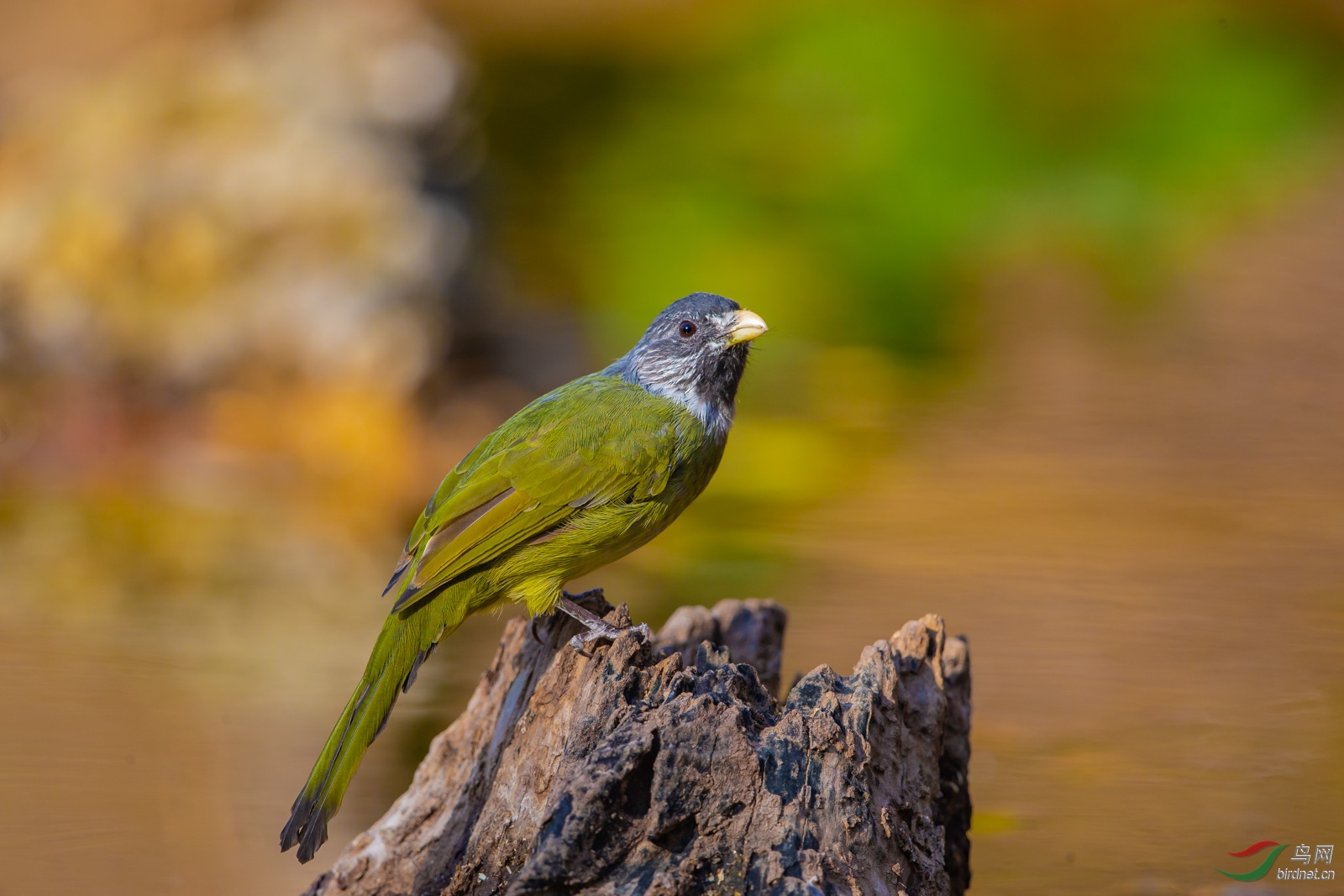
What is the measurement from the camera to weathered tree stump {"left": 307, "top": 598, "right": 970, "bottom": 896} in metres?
2.47

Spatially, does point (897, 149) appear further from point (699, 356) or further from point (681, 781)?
point (681, 781)

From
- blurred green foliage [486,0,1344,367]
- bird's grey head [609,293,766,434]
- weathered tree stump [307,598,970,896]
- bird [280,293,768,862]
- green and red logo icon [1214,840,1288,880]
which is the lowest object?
weathered tree stump [307,598,970,896]

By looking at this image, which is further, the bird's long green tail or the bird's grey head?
the bird's grey head

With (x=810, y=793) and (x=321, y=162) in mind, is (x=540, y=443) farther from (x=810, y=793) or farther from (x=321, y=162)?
(x=321, y=162)

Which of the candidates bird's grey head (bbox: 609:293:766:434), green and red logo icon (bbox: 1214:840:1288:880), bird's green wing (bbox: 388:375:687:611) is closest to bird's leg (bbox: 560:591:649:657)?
bird's green wing (bbox: 388:375:687:611)

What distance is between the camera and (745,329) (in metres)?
3.78

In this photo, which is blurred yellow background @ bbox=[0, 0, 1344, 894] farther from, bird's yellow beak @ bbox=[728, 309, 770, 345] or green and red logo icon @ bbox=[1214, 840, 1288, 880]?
bird's yellow beak @ bbox=[728, 309, 770, 345]

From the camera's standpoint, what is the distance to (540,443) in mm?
3473

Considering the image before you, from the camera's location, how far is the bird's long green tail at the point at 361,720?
118 inches

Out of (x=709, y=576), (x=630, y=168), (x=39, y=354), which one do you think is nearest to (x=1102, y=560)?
(x=709, y=576)

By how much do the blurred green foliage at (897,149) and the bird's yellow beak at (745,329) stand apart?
6.16 metres

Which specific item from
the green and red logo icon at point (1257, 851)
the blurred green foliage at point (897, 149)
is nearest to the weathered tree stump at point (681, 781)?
the green and red logo icon at point (1257, 851)

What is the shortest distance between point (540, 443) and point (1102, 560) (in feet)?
10.8

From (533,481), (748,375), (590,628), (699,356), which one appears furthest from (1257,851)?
(748,375)
